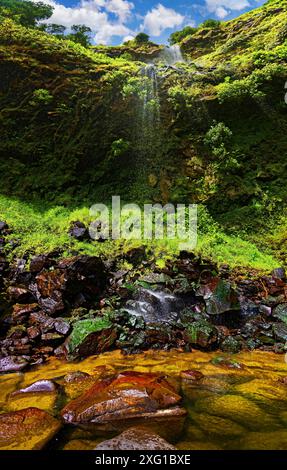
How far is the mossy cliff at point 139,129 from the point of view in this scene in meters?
16.9

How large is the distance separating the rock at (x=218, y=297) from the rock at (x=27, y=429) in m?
6.34

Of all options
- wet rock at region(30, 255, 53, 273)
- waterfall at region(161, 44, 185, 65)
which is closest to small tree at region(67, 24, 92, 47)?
waterfall at region(161, 44, 185, 65)

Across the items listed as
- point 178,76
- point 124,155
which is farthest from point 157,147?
point 178,76

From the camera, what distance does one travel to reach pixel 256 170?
16.8 metres

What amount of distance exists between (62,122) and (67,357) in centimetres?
1469

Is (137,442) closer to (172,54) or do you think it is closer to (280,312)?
(280,312)

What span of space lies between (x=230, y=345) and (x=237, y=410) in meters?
3.58

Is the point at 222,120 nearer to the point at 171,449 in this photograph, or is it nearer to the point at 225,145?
the point at 225,145

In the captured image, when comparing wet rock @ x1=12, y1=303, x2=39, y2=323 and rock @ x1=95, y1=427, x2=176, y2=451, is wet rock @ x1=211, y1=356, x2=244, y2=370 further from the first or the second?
wet rock @ x1=12, y1=303, x2=39, y2=323

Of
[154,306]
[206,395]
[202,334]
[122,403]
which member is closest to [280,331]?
[202,334]

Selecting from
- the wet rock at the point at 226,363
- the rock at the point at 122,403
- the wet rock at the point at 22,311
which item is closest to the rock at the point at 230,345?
the wet rock at the point at 226,363

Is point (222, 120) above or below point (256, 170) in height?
above

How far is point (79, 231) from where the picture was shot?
13.8m

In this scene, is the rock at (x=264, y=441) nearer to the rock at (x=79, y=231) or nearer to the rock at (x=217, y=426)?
the rock at (x=217, y=426)
